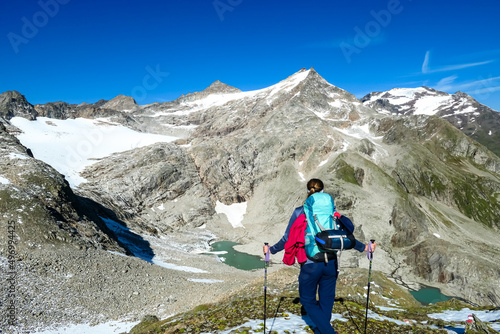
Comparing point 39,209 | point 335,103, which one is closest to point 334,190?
point 39,209

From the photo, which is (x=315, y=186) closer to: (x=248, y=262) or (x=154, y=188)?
(x=248, y=262)

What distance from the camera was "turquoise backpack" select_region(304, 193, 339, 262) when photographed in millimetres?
7441

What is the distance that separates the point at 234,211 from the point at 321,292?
325 ft

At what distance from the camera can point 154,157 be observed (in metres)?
113

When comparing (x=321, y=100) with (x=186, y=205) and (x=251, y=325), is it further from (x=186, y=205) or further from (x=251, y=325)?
(x=251, y=325)

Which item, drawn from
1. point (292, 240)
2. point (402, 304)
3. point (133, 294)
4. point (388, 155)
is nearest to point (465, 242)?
point (388, 155)

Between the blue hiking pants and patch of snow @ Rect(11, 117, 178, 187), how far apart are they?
9410 centimetres

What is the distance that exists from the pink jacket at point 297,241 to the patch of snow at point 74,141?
308ft

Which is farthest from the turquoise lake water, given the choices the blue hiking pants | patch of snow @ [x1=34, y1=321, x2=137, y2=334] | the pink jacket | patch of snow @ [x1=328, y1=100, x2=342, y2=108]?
patch of snow @ [x1=328, y1=100, x2=342, y2=108]

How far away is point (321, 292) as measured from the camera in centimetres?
790

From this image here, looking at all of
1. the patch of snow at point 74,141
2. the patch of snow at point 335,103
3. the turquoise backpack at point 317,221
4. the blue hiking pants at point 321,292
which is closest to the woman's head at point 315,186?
the turquoise backpack at point 317,221

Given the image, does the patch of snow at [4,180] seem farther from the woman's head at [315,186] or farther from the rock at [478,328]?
the rock at [478,328]

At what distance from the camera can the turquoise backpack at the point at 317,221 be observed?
7441 millimetres

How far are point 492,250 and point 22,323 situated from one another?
8920cm
